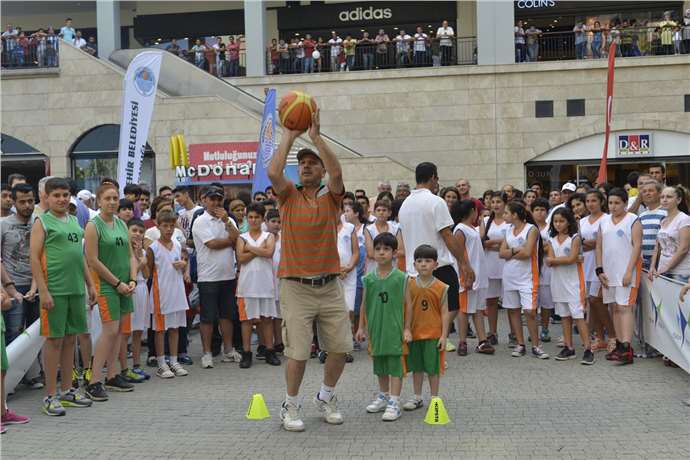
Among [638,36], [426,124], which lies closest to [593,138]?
[638,36]

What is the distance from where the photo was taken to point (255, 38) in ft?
96.2

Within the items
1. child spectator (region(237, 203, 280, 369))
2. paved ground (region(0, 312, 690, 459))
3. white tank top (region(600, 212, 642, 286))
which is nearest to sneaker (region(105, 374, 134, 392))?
paved ground (region(0, 312, 690, 459))

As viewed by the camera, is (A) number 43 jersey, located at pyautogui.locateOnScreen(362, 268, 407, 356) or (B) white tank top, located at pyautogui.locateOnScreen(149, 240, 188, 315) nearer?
(A) number 43 jersey, located at pyautogui.locateOnScreen(362, 268, 407, 356)

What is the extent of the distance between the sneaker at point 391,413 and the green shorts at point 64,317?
3001 mm

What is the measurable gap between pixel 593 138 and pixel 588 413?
21600mm

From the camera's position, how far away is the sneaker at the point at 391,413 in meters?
6.96

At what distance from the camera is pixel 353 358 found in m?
10.1

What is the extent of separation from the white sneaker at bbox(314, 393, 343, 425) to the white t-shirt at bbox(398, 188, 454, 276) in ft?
5.51

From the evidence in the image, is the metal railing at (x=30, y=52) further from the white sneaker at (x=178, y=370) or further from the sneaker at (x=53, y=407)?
the sneaker at (x=53, y=407)

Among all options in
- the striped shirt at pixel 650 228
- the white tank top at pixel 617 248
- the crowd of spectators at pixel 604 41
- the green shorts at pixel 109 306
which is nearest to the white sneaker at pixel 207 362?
the green shorts at pixel 109 306

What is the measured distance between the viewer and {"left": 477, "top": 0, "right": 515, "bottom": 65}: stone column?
27.4m

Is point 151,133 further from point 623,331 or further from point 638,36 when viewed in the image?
point 623,331

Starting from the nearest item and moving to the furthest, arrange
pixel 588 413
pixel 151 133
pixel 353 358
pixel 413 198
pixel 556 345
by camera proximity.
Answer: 1. pixel 588 413
2. pixel 413 198
3. pixel 353 358
4. pixel 556 345
5. pixel 151 133

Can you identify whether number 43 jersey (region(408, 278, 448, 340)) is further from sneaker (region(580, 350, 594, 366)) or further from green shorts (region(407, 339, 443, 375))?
sneaker (region(580, 350, 594, 366))
